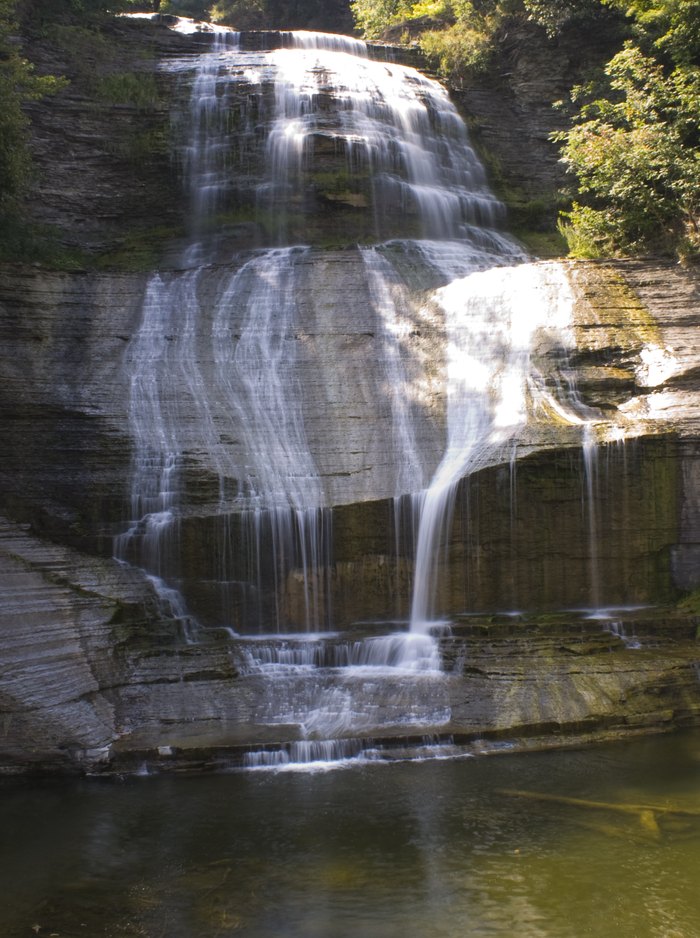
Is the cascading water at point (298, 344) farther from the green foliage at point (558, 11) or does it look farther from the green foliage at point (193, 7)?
the green foliage at point (193, 7)

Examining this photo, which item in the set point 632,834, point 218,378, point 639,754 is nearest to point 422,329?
point 218,378

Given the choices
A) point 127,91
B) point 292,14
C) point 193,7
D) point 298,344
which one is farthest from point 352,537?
point 193,7

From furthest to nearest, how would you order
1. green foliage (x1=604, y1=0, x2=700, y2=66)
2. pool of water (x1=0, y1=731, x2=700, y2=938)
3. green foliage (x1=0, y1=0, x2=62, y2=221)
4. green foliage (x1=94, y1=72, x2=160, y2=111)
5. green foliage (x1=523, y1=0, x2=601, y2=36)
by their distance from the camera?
1. green foliage (x1=523, y1=0, x2=601, y2=36)
2. green foliage (x1=94, y1=72, x2=160, y2=111)
3. green foliage (x1=604, y1=0, x2=700, y2=66)
4. green foliage (x1=0, y1=0, x2=62, y2=221)
5. pool of water (x1=0, y1=731, x2=700, y2=938)

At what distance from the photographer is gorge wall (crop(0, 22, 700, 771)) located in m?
10.6

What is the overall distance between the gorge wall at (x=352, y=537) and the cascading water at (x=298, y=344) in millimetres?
116

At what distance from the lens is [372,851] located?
25.5ft

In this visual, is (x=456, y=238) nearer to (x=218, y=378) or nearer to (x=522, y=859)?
(x=218, y=378)

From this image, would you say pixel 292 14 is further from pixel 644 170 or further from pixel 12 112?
pixel 12 112

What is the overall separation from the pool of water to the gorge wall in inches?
30.4

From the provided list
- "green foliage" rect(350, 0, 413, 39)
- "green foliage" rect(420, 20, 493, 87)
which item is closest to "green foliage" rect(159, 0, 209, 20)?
"green foliage" rect(350, 0, 413, 39)

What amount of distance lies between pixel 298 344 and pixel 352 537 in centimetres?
437

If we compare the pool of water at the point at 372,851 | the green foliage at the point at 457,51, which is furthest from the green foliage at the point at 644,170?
the pool of water at the point at 372,851

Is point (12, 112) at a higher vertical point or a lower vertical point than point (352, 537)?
higher

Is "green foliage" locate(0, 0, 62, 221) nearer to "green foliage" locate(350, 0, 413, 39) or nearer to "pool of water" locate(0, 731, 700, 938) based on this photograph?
"pool of water" locate(0, 731, 700, 938)
